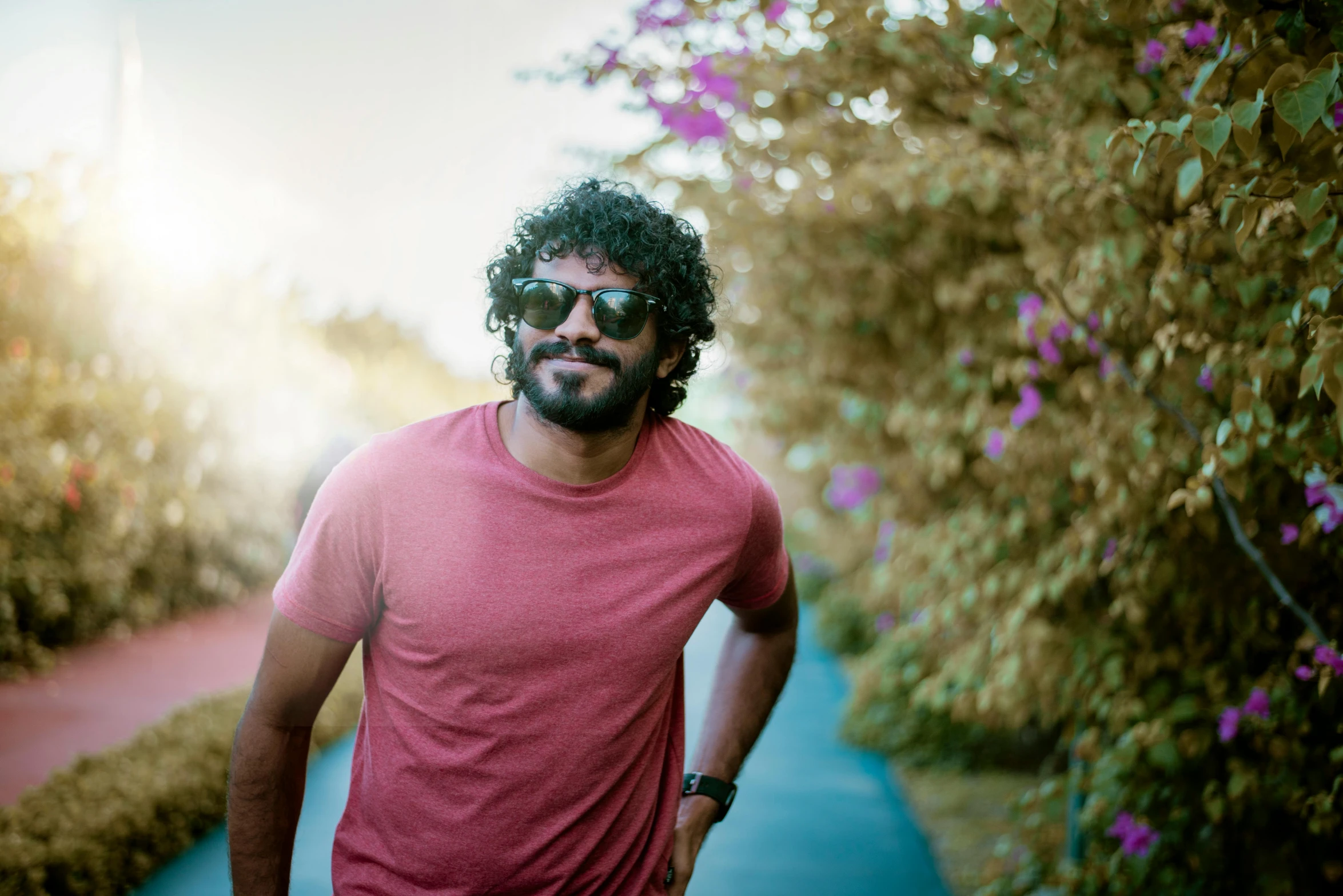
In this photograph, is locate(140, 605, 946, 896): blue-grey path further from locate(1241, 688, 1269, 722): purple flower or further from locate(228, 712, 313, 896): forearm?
locate(228, 712, 313, 896): forearm

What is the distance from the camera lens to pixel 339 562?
175 cm

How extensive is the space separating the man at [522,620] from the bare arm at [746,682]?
0.97ft

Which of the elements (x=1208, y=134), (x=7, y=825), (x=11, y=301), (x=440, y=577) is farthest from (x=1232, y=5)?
(x=11, y=301)

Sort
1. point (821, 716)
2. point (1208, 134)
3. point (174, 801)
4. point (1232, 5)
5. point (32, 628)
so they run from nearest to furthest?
point (1208, 134), point (1232, 5), point (174, 801), point (32, 628), point (821, 716)

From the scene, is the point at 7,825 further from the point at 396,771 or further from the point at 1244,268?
the point at 1244,268

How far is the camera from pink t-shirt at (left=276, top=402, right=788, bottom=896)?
176 cm

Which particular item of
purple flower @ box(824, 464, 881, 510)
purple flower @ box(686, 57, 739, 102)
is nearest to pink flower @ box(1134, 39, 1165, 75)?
purple flower @ box(686, 57, 739, 102)

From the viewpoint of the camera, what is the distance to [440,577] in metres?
1.77

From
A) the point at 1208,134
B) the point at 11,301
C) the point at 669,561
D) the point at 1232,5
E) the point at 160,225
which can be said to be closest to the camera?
the point at 1208,134

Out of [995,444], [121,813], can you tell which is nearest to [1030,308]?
[995,444]

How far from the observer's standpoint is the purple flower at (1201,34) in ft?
8.07

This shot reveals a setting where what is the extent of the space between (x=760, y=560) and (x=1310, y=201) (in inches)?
47.7

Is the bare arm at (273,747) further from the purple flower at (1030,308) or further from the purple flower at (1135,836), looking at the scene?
the purple flower at (1135,836)

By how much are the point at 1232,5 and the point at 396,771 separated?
204cm
